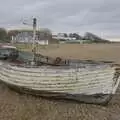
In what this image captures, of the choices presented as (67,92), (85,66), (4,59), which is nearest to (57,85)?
(67,92)

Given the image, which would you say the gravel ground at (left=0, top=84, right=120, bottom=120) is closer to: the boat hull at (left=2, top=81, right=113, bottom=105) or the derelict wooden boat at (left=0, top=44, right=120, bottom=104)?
the boat hull at (left=2, top=81, right=113, bottom=105)

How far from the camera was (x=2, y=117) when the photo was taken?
37.5 feet

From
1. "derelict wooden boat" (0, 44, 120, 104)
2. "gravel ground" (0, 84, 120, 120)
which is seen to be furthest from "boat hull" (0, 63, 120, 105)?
"gravel ground" (0, 84, 120, 120)

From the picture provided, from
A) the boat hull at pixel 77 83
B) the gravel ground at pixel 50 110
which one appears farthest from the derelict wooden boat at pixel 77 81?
the gravel ground at pixel 50 110

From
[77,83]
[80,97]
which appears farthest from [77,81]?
[80,97]

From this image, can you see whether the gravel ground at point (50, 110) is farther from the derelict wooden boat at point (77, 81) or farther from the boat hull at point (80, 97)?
the derelict wooden boat at point (77, 81)

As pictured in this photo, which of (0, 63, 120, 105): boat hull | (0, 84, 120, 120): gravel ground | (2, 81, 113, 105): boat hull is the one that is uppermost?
(0, 63, 120, 105): boat hull

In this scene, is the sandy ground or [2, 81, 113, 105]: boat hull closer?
the sandy ground

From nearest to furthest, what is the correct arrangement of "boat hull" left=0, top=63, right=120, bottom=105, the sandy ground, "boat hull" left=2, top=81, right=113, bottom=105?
the sandy ground < "boat hull" left=0, top=63, right=120, bottom=105 < "boat hull" left=2, top=81, right=113, bottom=105

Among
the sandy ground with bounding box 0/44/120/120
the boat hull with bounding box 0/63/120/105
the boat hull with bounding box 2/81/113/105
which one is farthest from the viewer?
the boat hull with bounding box 2/81/113/105

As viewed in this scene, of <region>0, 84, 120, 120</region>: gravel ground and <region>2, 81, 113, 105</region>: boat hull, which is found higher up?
<region>2, 81, 113, 105</region>: boat hull

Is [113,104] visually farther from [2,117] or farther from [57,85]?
[2,117]

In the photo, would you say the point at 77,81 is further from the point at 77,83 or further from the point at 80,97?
the point at 80,97

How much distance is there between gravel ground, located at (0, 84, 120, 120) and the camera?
11711mm
